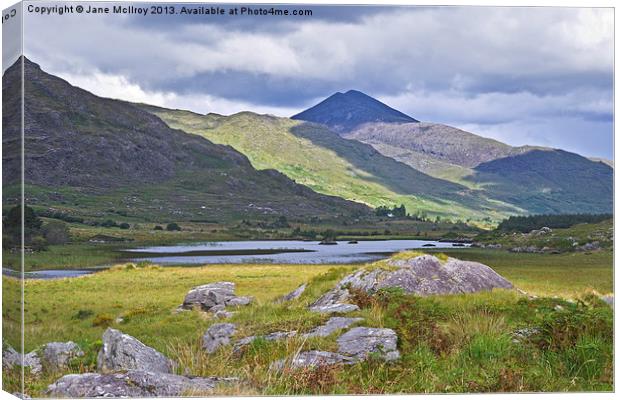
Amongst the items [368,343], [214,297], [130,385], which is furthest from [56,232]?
[368,343]

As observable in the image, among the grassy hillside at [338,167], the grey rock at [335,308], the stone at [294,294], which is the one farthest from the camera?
the grassy hillside at [338,167]

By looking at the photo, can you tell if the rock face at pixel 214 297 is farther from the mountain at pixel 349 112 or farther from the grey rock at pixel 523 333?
the grey rock at pixel 523 333

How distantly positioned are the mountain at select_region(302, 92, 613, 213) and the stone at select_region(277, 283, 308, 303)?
3.63 m

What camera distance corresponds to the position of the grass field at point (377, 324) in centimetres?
1323

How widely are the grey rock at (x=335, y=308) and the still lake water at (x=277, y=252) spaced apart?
115cm

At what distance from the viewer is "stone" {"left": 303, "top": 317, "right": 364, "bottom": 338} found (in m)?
14.0

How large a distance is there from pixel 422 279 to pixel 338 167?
4083 mm

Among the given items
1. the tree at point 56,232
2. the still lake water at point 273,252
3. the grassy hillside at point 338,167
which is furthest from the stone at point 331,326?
the tree at point 56,232

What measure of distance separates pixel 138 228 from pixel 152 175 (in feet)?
5.09

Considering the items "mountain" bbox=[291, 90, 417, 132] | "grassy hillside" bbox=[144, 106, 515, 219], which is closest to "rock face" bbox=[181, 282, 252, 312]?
"grassy hillside" bbox=[144, 106, 515, 219]

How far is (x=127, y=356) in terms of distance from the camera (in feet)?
43.9

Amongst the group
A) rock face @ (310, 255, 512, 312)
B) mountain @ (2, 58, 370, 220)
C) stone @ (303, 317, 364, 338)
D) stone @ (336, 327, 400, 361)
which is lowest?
stone @ (336, 327, 400, 361)

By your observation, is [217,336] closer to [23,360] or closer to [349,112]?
[23,360]

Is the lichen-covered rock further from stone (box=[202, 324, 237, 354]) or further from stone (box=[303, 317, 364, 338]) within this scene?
stone (box=[303, 317, 364, 338])
